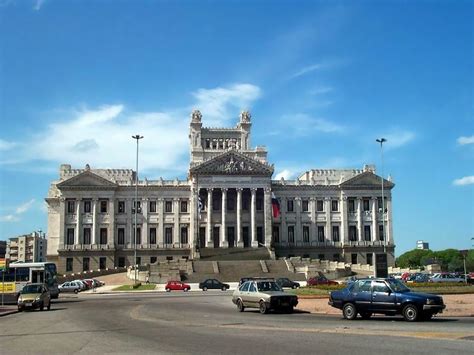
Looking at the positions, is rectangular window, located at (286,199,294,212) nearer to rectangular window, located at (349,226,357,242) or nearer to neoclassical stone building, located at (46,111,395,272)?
neoclassical stone building, located at (46,111,395,272)

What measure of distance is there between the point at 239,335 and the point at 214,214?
3276 inches

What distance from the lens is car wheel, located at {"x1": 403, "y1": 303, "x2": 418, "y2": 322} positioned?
23375mm

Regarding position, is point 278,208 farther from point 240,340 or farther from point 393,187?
point 240,340

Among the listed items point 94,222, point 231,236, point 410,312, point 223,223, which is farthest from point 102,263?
point 410,312

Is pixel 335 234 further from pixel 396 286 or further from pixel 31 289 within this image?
pixel 396 286

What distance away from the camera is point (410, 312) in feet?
77.2

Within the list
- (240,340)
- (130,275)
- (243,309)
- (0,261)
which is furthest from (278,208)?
(240,340)

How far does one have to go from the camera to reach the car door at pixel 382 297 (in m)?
24.0

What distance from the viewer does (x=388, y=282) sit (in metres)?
24.8

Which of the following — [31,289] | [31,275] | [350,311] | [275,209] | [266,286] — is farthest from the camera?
[275,209]

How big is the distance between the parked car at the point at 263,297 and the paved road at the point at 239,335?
121 centimetres

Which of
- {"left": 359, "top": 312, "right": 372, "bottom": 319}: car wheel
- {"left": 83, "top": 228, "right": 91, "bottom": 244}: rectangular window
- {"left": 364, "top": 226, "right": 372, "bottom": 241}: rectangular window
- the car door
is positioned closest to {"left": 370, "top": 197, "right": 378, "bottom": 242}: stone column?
{"left": 364, "top": 226, "right": 372, "bottom": 241}: rectangular window

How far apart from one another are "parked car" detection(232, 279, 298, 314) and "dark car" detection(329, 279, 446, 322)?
3892 mm

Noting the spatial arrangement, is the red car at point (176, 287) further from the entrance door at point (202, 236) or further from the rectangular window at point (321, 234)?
the rectangular window at point (321, 234)
